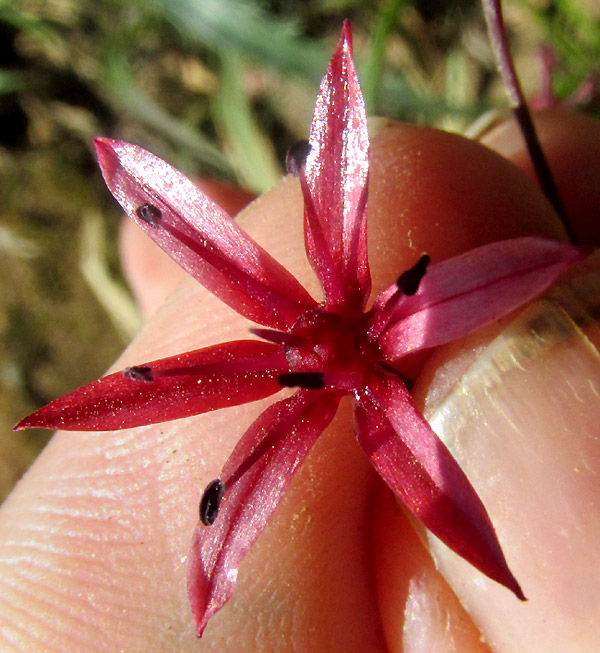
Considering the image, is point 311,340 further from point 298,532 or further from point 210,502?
point 298,532

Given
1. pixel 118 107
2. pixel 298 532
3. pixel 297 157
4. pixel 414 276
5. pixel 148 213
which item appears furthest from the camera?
pixel 118 107

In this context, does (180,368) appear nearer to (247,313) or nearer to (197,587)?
(247,313)

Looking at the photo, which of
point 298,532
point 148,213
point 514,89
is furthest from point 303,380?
point 514,89

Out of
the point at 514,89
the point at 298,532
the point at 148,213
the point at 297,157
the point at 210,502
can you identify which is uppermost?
the point at 514,89

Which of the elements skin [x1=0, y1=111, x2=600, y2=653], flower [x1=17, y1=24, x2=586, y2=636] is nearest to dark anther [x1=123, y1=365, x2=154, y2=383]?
flower [x1=17, y1=24, x2=586, y2=636]

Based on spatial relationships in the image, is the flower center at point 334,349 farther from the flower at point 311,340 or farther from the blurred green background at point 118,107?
the blurred green background at point 118,107
